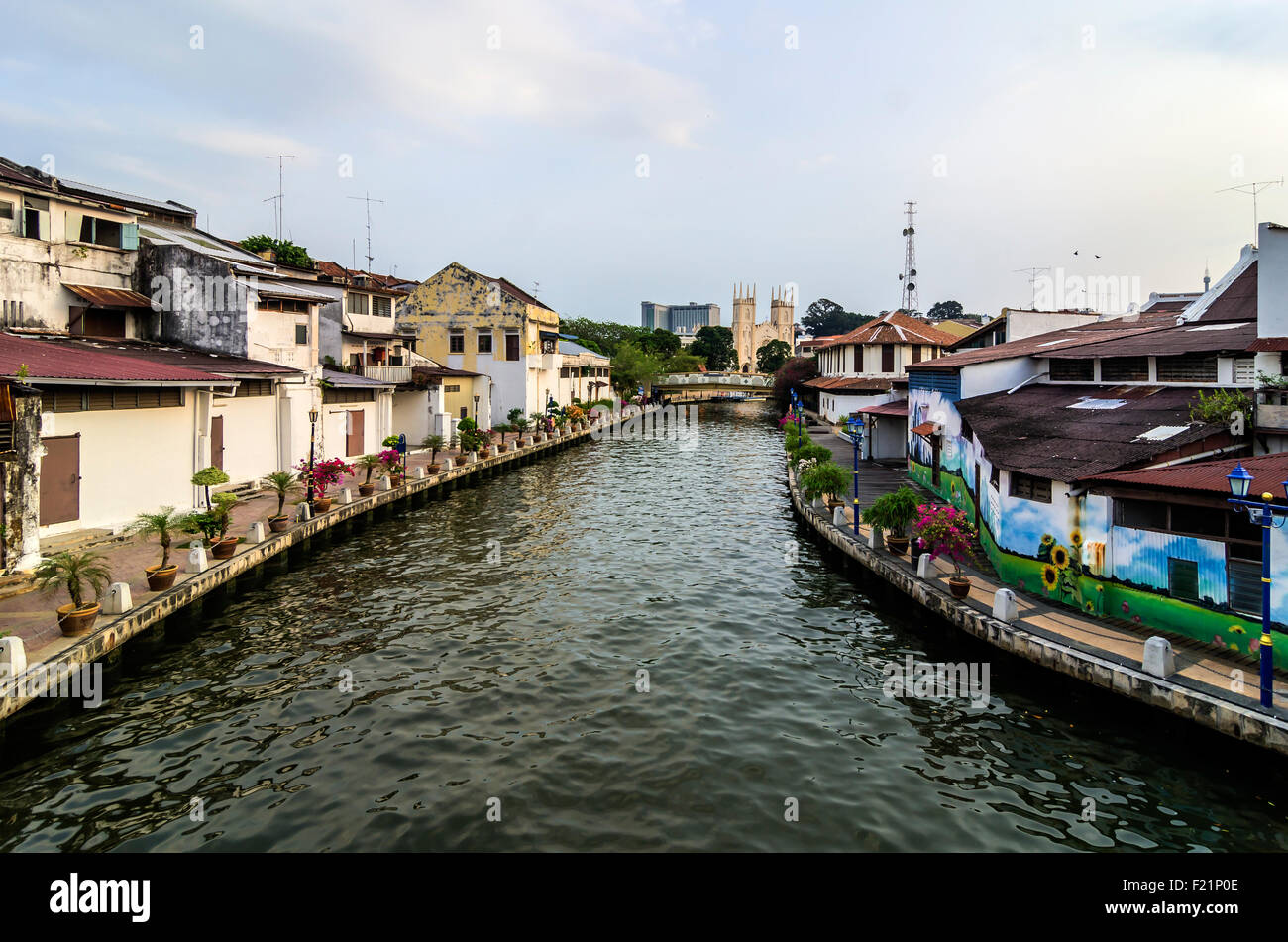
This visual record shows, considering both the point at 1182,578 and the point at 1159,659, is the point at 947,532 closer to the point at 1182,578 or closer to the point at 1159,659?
the point at 1182,578

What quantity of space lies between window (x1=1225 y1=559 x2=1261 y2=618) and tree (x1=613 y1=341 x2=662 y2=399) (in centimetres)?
8617

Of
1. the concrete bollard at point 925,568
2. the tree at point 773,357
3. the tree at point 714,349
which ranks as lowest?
the concrete bollard at point 925,568

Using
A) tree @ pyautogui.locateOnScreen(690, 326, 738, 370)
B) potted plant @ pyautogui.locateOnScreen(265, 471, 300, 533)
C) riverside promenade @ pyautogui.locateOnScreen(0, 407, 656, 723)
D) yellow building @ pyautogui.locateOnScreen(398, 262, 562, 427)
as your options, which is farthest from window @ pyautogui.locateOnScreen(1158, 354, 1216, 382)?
tree @ pyautogui.locateOnScreen(690, 326, 738, 370)

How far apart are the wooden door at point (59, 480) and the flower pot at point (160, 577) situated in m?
4.75

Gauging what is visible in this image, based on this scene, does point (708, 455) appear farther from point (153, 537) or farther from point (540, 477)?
point (153, 537)

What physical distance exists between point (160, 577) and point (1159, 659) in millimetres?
18942

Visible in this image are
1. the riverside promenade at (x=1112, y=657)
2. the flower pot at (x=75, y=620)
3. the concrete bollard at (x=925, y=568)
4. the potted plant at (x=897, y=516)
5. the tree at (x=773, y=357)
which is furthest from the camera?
the tree at (x=773, y=357)

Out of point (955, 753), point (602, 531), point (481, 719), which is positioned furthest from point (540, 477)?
point (955, 753)

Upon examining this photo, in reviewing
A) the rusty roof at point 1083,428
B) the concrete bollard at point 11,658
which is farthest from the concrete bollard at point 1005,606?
the concrete bollard at point 11,658

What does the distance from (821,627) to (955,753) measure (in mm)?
5841

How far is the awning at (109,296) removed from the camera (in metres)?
25.0

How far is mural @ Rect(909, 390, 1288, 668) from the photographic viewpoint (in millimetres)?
12820

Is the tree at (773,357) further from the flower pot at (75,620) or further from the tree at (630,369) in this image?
the flower pot at (75,620)
